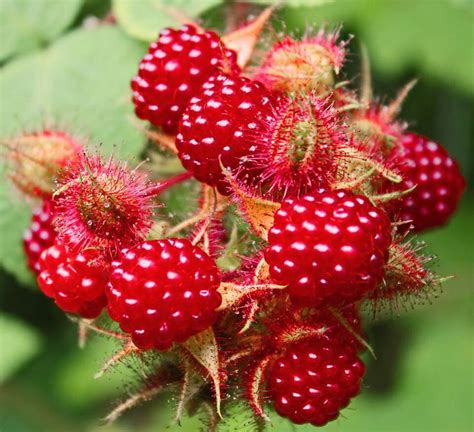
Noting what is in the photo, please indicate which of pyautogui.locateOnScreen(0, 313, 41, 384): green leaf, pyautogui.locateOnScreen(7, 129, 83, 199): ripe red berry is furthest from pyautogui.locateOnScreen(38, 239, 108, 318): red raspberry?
pyautogui.locateOnScreen(0, 313, 41, 384): green leaf

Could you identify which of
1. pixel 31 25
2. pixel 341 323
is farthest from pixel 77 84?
pixel 341 323

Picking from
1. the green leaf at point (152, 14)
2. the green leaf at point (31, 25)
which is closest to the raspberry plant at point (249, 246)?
the green leaf at point (152, 14)

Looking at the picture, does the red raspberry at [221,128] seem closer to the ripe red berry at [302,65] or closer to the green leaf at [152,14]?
the ripe red berry at [302,65]

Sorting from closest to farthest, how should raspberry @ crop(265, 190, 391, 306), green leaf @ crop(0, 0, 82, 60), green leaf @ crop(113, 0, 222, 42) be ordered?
1. raspberry @ crop(265, 190, 391, 306)
2. green leaf @ crop(113, 0, 222, 42)
3. green leaf @ crop(0, 0, 82, 60)

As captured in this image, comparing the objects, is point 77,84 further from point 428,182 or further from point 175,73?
point 428,182

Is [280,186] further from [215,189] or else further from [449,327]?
[449,327]

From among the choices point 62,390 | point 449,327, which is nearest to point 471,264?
point 449,327

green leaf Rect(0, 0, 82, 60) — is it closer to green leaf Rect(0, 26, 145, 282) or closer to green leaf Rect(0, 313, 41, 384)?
green leaf Rect(0, 26, 145, 282)
